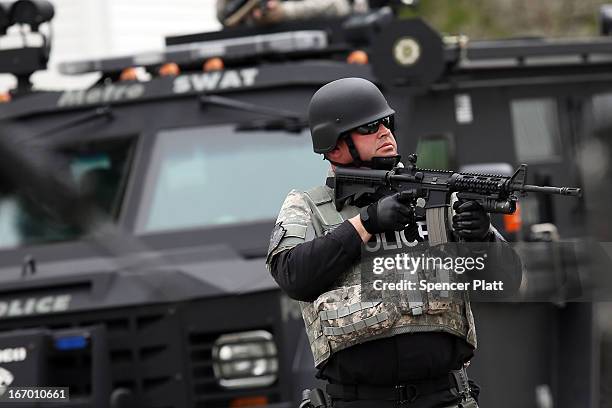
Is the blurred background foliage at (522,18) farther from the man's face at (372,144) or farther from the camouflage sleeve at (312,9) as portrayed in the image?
the man's face at (372,144)

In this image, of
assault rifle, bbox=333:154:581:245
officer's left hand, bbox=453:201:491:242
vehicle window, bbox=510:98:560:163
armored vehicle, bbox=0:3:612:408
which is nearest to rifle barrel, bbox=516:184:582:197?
assault rifle, bbox=333:154:581:245

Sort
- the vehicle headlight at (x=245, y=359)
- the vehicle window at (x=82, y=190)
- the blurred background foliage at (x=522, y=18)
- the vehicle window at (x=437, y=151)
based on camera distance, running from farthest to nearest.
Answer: the blurred background foliage at (x=522, y=18) → the vehicle window at (x=437, y=151) → the vehicle window at (x=82, y=190) → the vehicle headlight at (x=245, y=359)

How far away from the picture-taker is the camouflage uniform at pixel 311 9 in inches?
300

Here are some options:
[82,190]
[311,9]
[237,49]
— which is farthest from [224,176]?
[311,9]

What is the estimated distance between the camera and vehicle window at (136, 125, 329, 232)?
19.6ft

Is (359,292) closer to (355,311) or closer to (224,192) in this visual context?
(355,311)

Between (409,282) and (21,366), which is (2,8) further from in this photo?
(409,282)

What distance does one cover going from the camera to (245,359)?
5.33 metres

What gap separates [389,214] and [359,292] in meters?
0.27

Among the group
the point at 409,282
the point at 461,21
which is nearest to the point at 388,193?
the point at 409,282

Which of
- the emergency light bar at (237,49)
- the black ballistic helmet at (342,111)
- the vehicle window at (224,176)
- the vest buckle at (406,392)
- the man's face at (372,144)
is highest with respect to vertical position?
the emergency light bar at (237,49)

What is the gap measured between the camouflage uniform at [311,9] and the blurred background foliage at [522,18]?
12532 millimetres

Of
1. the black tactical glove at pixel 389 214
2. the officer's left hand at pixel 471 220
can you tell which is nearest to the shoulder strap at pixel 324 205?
the black tactical glove at pixel 389 214

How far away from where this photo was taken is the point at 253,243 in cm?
580
